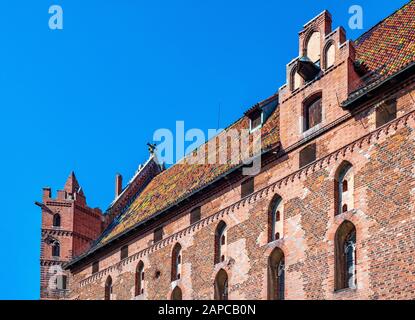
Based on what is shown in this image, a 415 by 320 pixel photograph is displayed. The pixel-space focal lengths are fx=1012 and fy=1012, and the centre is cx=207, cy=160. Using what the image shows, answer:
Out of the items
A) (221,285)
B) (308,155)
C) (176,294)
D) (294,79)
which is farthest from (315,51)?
(176,294)

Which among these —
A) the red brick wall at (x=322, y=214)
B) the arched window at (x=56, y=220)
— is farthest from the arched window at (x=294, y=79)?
the arched window at (x=56, y=220)

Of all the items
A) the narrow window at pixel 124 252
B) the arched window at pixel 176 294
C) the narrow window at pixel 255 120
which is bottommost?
the arched window at pixel 176 294

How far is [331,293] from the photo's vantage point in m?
25.9

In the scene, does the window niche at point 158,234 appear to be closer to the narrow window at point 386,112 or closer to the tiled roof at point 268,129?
the tiled roof at point 268,129

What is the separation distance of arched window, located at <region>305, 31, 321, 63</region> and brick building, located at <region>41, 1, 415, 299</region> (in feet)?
0.14

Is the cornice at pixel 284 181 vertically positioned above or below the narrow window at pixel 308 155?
below

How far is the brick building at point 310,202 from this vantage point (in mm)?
25078

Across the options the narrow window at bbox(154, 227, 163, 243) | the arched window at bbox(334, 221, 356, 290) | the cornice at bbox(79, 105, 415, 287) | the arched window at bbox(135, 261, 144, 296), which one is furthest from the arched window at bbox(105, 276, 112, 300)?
the arched window at bbox(334, 221, 356, 290)

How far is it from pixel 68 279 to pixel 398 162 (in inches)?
811

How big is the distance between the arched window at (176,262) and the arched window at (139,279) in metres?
2.11

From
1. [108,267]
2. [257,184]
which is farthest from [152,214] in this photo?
[257,184]

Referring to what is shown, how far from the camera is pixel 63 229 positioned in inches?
1758

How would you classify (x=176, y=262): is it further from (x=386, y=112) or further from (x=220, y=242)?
(x=386, y=112)

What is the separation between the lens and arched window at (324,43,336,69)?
28.7 metres
